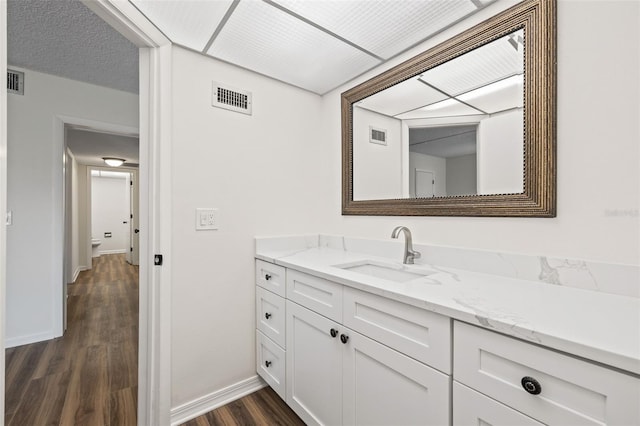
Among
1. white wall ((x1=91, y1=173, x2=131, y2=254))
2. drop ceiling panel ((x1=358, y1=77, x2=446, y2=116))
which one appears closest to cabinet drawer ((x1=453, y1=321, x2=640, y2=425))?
drop ceiling panel ((x1=358, y1=77, x2=446, y2=116))

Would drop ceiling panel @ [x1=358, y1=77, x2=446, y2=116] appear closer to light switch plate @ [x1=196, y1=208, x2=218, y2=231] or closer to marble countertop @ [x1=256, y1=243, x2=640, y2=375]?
marble countertop @ [x1=256, y1=243, x2=640, y2=375]

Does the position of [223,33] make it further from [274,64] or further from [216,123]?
[216,123]

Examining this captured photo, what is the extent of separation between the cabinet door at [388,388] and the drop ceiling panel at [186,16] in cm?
152

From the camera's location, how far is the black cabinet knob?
0.65 m

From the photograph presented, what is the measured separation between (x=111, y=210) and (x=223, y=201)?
25.3ft

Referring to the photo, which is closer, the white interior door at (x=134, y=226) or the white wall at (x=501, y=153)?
the white wall at (x=501, y=153)

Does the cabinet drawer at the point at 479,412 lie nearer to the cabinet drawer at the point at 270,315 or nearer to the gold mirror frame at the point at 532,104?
the gold mirror frame at the point at 532,104

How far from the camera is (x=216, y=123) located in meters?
1.64

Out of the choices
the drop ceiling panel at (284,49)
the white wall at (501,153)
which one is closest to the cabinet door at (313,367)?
the white wall at (501,153)

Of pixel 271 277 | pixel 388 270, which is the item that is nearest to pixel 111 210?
pixel 271 277

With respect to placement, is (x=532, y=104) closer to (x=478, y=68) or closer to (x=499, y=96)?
(x=499, y=96)

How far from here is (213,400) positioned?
1.60 m

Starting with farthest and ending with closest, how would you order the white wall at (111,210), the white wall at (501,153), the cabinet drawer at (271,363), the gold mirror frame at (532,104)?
1. the white wall at (111,210)
2. the cabinet drawer at (271,363)
3. the white wall at (501,153)
4. the gold mirror frame at (532,104)

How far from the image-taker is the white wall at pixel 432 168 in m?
1.43
